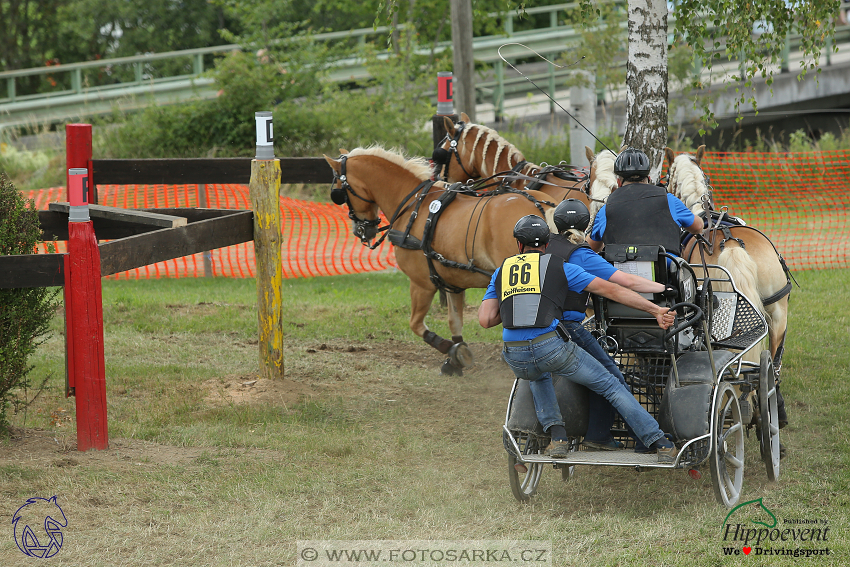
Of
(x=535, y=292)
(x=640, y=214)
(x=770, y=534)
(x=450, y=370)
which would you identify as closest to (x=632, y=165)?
(x=640, y=214)

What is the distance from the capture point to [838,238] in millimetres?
13289

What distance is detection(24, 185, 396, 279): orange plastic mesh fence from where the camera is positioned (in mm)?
12844

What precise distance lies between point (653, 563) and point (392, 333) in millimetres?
5589

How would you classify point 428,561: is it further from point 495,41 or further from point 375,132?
point 495,41

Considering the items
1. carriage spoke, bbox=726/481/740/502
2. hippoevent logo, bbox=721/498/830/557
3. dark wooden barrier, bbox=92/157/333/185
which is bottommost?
hippoevent logo, bbox=721/498/830/557

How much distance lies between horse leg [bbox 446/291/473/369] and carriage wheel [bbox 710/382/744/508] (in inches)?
121

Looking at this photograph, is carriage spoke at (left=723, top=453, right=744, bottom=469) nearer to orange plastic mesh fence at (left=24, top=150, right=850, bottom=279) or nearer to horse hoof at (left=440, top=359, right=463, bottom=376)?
horse hoof at (left=440, top=359, right=463, bottom=376)

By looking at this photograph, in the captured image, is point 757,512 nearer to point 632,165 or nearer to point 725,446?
point 725,446

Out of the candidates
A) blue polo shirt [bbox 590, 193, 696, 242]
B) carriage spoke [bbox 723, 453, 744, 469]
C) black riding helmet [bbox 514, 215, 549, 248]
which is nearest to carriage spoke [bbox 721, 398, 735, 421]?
carriage spoke [bbox 723, 453, 744, 469]

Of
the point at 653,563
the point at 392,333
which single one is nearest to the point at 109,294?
the point at 392,333

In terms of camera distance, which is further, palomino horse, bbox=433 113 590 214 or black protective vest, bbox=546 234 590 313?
palomino horse, bbox=433 113 590 214

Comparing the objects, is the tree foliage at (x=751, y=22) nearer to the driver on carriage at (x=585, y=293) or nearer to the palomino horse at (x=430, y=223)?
the palomino horse at (x=430, y=223)

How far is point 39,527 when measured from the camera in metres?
4.47

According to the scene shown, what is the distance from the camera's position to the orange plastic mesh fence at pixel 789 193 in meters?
13.6
